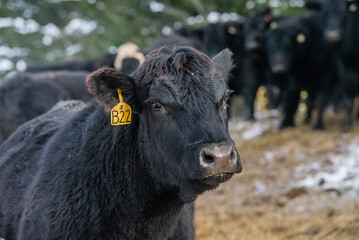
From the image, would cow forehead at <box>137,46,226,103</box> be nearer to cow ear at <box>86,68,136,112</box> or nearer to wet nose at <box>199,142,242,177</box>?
cow ear at <box>86,68,136,112</box>

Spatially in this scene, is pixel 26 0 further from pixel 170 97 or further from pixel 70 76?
pixel 170 97

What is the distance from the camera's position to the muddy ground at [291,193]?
5680mm

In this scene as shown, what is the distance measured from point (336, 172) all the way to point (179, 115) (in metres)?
4.97

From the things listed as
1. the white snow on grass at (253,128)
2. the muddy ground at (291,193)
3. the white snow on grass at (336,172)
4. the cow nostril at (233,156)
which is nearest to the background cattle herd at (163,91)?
the cow nostril at (233,156)

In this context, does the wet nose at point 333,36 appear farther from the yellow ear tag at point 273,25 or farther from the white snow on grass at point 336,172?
the white snow on grass at point 336,172

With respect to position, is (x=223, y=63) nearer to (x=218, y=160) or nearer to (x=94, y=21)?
(x=218, y=160)

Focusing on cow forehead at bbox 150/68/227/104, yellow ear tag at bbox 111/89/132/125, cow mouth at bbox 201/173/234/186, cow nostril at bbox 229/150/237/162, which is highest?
cow forehead at bbox 150/68/227/104

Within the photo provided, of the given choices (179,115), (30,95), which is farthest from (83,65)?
(179,115)

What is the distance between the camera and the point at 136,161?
3.27 meters

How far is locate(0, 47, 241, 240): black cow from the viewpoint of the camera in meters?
2.95

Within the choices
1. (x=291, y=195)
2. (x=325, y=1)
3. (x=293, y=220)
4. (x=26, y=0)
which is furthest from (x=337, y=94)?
(x=26, y=0)

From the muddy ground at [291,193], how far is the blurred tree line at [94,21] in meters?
8.45

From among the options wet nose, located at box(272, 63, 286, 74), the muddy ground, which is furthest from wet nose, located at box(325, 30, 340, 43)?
the muddy ground

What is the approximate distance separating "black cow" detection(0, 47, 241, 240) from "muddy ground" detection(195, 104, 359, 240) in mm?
2546
